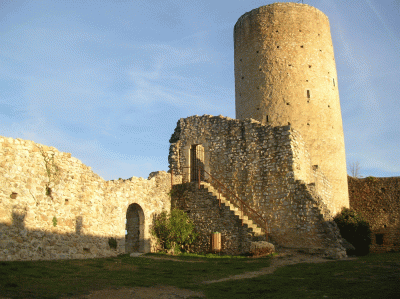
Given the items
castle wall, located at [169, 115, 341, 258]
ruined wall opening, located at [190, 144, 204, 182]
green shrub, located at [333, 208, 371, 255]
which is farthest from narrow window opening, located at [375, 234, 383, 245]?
ruined wall opening, located at [190, 144, 204, 182]

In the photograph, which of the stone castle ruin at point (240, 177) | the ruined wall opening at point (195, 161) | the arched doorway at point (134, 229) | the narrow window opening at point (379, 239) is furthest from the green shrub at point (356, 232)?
the arched doorway at point (134, 229)

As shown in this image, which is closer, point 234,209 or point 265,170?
point 234,209

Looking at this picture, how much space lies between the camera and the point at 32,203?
37.5ft

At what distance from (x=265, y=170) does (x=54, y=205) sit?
8.50m

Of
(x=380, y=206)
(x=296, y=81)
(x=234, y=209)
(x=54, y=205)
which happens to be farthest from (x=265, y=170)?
(x=380, y=206)

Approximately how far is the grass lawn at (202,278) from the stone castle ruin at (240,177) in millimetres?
1602

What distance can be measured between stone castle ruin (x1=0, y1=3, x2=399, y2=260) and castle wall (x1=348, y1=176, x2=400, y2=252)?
3076mm

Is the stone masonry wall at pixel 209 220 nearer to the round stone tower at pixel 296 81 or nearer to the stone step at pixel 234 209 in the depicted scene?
the stone step at pixel 234 209

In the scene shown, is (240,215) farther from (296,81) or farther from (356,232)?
(296,81)

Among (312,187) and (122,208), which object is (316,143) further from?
(122,208)

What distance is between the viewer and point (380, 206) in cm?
2316

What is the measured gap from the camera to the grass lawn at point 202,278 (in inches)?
302

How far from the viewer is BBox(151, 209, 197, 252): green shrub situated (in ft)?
54.5

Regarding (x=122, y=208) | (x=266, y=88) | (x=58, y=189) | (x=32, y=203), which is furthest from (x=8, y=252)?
(x=266, y=88)
